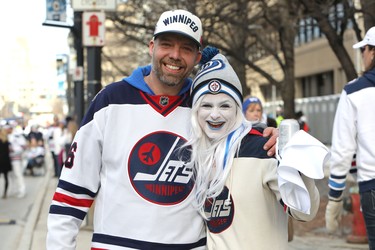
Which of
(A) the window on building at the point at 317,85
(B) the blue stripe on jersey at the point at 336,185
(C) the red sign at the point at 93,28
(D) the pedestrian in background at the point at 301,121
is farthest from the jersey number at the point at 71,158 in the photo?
(A) the window on building at the point at 317,85

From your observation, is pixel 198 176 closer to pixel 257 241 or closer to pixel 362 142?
pixel 257 241

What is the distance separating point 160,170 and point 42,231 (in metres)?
8.80

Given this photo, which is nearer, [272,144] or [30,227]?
[272,144]

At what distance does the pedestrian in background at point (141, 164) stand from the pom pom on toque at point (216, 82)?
85 millimetres

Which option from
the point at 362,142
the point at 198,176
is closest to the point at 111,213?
the point at 198,176

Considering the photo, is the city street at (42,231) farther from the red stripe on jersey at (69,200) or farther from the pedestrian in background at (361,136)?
the red stripe on jersey at (69,200)

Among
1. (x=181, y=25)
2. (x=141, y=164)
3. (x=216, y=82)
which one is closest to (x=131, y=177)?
(x=141, y=164)

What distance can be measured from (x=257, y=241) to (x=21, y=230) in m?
9.75

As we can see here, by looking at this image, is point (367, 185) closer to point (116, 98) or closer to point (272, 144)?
point (272, 144)

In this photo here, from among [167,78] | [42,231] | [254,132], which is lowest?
[42,231]

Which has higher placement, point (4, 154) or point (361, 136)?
point (361, 136)

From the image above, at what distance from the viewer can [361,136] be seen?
14.5 ft

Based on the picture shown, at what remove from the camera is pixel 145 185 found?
3.14 m

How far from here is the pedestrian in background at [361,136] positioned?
4.38 meters
